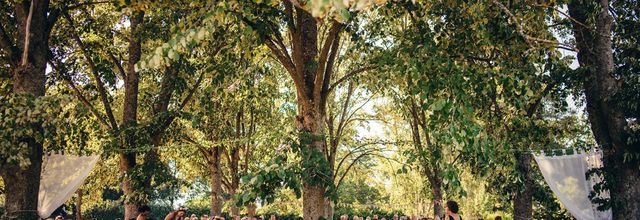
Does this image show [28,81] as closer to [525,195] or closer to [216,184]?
[525,195]

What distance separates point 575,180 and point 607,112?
1.49m

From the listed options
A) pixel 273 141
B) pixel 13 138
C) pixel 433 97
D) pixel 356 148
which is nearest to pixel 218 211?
pixel 356 148

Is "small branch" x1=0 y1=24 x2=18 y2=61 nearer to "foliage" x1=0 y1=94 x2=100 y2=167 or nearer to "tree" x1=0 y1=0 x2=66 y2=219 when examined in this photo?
"tree" x1=0 y1=0 x2=66 y2=219

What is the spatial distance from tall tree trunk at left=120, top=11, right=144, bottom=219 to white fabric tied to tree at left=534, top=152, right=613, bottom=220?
8.41 m

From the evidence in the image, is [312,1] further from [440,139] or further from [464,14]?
[464,14]

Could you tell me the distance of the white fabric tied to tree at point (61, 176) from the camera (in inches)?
395

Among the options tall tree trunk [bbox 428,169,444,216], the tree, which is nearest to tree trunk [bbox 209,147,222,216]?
tall tree trunk [bbox 428,169,444,216]

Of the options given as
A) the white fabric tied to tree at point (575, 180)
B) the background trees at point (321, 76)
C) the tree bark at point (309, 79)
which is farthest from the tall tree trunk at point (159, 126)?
the white fabric tied to tree at point (575, 180)

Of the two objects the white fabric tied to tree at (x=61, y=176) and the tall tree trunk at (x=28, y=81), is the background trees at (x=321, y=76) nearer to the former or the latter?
the tall tree trunk at (x=28, y=81)

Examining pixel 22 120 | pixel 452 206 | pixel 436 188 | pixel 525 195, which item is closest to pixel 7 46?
pixel 22 120

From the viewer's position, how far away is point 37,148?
28.5ft

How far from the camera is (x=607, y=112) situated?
968cm

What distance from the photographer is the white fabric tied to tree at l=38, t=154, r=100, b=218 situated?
10.0m

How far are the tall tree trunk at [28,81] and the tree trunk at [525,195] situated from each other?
31.9 ft
